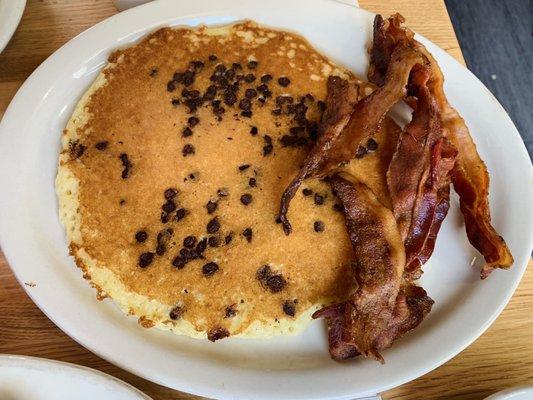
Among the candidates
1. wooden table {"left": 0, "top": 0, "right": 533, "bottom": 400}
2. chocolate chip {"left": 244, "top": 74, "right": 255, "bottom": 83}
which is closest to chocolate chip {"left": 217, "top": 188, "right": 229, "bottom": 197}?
chocolate chip {"left": 244, "top": 74, "right": 255, "bottom": 83}

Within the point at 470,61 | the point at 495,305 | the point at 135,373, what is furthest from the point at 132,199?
the point at 470,61

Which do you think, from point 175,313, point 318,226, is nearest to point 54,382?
point 175,313

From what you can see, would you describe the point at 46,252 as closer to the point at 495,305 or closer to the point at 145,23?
the point at 145,23

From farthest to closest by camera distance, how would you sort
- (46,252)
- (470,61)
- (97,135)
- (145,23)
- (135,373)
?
1. (470,61)
2. (145,23)
3. (97,135)
4. (46,252)
5. (135,373)

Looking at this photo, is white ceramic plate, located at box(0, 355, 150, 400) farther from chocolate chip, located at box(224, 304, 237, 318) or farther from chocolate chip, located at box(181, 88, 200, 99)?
chocolate chip, located at box(181, 88, 200, 99)

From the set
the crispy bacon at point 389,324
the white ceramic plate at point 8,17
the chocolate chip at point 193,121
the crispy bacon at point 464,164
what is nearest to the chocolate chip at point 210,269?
the crispy bacon at point 389,324

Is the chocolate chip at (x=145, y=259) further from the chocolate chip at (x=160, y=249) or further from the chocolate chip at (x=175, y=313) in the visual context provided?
the chocolate chip at (x=175, y=313)

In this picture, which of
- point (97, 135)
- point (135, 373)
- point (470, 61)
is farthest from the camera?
point (470, 61)
